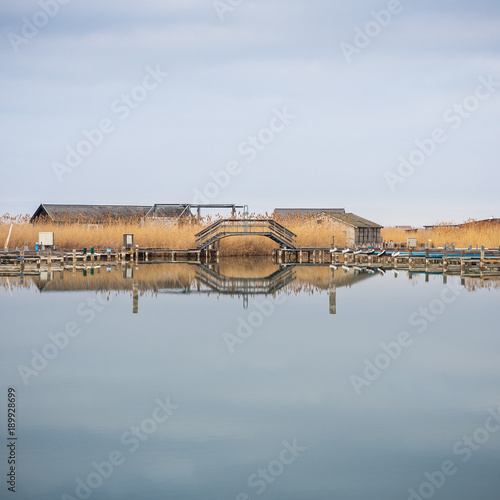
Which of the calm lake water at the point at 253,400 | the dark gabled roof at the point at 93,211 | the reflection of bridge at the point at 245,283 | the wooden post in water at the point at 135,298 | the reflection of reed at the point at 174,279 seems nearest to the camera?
the calm lake water at the point at 253,400

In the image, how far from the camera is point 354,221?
6103 centimetres

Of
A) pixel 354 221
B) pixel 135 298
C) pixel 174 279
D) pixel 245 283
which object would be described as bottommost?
pixel 135 298

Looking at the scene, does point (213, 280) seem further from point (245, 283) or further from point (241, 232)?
point (241, 232)

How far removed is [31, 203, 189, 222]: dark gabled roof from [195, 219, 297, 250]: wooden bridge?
13.9m

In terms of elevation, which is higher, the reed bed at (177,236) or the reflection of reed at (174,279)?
the reed bed at (177,236)

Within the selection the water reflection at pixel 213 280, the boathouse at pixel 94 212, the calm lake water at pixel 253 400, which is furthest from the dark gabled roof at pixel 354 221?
the calm lake water at pixel 253 400

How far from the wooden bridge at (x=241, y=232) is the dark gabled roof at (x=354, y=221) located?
A: 35.6ft

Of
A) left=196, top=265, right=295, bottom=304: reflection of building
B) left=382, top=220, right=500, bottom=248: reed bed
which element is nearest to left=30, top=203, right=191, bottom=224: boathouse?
left=382, top=220, right=500, bottom=248: reed bed

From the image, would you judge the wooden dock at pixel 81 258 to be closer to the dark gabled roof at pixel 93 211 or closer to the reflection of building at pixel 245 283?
the reflection of building at pixel 245 283

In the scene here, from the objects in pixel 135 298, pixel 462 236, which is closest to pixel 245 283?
pixel 135 298

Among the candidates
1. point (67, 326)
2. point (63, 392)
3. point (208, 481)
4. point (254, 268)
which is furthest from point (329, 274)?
point (208, 481)

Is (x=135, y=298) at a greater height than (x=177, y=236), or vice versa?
(x=177, y=236)

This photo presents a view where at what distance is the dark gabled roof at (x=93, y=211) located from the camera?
209 feet

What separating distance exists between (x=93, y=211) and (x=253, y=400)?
2250 inches
